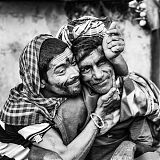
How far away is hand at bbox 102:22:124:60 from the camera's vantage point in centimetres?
213

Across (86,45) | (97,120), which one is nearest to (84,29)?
(86,45)

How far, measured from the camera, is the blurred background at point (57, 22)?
4.39 metres

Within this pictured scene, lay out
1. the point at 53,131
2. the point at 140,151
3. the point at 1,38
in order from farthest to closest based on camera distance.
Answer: the point at 1,38 < the point at 140,151 < the point at 53,131

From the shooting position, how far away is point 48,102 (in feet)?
7.17

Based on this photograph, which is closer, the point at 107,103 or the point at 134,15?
the point at 107,103

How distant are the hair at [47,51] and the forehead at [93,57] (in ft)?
0.36

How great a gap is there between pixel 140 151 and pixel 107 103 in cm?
32

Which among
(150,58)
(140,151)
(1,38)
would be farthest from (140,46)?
(140,151)

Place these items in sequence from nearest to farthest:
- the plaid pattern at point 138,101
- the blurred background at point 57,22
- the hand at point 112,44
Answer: the hand at point 112,44
the plaid pattern at point 138,101
the blurred background at point 57,22

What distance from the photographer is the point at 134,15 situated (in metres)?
4.48

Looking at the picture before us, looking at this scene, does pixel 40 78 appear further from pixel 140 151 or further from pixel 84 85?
pixel 140 151

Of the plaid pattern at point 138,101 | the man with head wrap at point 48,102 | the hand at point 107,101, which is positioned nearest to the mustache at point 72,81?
the man with head wrap at point 48,102

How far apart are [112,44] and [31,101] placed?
0.44m

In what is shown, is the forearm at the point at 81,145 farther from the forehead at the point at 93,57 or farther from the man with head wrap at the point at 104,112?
the forehead at the point at 93,57
